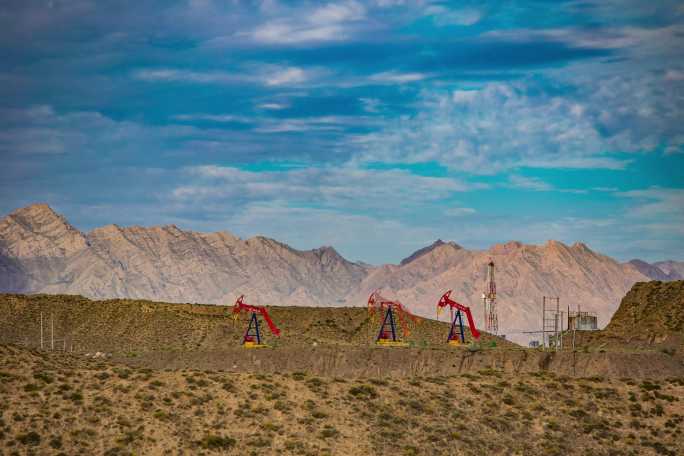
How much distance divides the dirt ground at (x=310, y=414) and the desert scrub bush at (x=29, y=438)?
86 millimetres

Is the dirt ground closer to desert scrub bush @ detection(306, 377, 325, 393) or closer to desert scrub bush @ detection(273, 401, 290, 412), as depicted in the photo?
desert scrub bush @ detection(273, 401, 290, 412)

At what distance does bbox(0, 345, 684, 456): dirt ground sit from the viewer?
191ft

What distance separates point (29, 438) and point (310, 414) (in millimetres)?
17730

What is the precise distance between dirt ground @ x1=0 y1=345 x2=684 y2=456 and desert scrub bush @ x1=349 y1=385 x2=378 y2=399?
0.14 metres

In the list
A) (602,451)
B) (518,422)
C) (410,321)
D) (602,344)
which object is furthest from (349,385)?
(410,321)

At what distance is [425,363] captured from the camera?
113 meters

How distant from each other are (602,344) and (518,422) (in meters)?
62.9

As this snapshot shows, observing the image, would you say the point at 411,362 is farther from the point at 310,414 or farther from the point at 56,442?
the point at 56,442

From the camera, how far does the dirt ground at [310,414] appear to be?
191 feet

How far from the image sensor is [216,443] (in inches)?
2288

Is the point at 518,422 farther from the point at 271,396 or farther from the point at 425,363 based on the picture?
the point at 425,363

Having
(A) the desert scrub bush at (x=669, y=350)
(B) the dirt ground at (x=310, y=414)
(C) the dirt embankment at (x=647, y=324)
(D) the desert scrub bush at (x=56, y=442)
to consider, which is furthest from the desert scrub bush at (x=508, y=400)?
(C) the dirt embankment at (x=647, y=324)

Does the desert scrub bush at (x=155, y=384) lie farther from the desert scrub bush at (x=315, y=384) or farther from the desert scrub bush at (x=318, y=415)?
the desert scrub bush at (x=318, y=415)

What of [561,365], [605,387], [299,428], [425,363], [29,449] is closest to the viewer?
[29,449]
